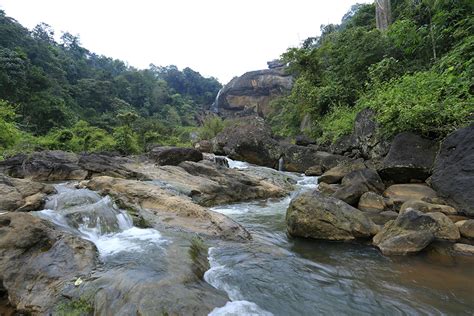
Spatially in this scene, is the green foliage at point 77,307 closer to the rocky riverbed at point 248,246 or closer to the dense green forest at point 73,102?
the rocky riverbed at point 248,246

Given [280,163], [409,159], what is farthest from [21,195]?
[280,163]

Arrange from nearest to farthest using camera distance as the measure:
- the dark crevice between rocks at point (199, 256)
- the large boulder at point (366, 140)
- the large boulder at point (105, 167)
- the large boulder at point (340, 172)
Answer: the dark crevice between rocks at point (199, 256) < the large boulder at point (366, 140) < the large boulder at point (340, 172) < the large boulder at point (105, 167)

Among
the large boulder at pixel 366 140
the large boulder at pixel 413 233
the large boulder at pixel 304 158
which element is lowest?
the large boulder at pixel 413 233

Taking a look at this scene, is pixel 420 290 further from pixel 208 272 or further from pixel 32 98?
pixel 32 98

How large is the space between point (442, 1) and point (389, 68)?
107 inches

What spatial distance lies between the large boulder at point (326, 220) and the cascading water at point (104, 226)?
259cm

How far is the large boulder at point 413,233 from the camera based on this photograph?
4781mm

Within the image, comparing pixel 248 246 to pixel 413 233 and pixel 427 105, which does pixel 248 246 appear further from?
pixel 427 105

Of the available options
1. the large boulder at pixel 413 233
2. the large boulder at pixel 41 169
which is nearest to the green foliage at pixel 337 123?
the large boulder at pixel 413 233

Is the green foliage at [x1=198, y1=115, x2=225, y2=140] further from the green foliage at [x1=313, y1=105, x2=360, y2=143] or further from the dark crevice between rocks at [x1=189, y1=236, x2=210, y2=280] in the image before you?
the dark crevice between rocks at [x1=189, y1=236, x2=210, y2=280]

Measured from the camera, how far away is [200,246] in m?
4.78

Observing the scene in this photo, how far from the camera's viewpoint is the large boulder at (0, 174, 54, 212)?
570 centimetres

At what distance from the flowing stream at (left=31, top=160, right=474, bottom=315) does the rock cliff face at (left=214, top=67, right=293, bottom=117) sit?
37.4 m

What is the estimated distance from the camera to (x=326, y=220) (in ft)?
18.6
